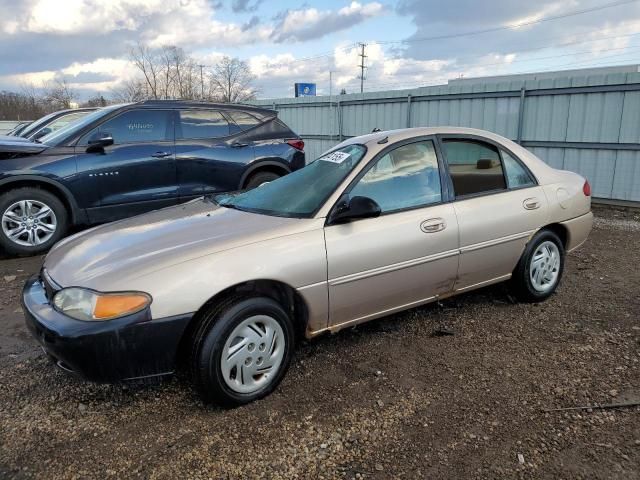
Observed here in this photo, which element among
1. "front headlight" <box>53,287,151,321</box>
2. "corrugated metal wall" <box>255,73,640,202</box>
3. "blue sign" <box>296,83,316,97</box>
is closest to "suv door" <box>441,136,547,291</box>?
"front headlight" <box>53,287,151,321</box>

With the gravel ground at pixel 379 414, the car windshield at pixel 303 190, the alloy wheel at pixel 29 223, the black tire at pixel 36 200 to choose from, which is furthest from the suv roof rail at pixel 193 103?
the gravel ground at pixel 379 414

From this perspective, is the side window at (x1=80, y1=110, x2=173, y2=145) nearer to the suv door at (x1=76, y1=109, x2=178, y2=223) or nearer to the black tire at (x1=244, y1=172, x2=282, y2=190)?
the suv door at (x1=76, y1=109, x2=178, y2=223)

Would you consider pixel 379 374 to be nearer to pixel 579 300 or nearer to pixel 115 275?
pixel 115 275

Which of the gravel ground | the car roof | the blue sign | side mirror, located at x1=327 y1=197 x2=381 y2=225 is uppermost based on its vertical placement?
the blue sign

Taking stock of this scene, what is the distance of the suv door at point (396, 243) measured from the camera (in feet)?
10.5

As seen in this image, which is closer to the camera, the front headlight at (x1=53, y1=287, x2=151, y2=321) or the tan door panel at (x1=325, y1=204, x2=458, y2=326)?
the front headlight at (x1=53, y1=287, x2=151, y2=321)

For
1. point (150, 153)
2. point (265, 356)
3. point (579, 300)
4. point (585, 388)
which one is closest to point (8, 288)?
point (150, 153)

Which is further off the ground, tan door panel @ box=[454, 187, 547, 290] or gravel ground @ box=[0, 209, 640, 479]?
tan door panel @ box=[454, 187, 547, 290]

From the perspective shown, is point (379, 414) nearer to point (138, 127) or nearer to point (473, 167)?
point (473, 167)

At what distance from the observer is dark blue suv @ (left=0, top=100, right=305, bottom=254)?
573 cm

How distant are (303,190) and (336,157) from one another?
1.42 feet

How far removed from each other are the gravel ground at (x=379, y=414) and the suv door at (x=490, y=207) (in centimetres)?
51

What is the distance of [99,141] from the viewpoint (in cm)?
593

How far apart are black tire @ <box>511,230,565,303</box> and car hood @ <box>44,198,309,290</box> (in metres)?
2.14
